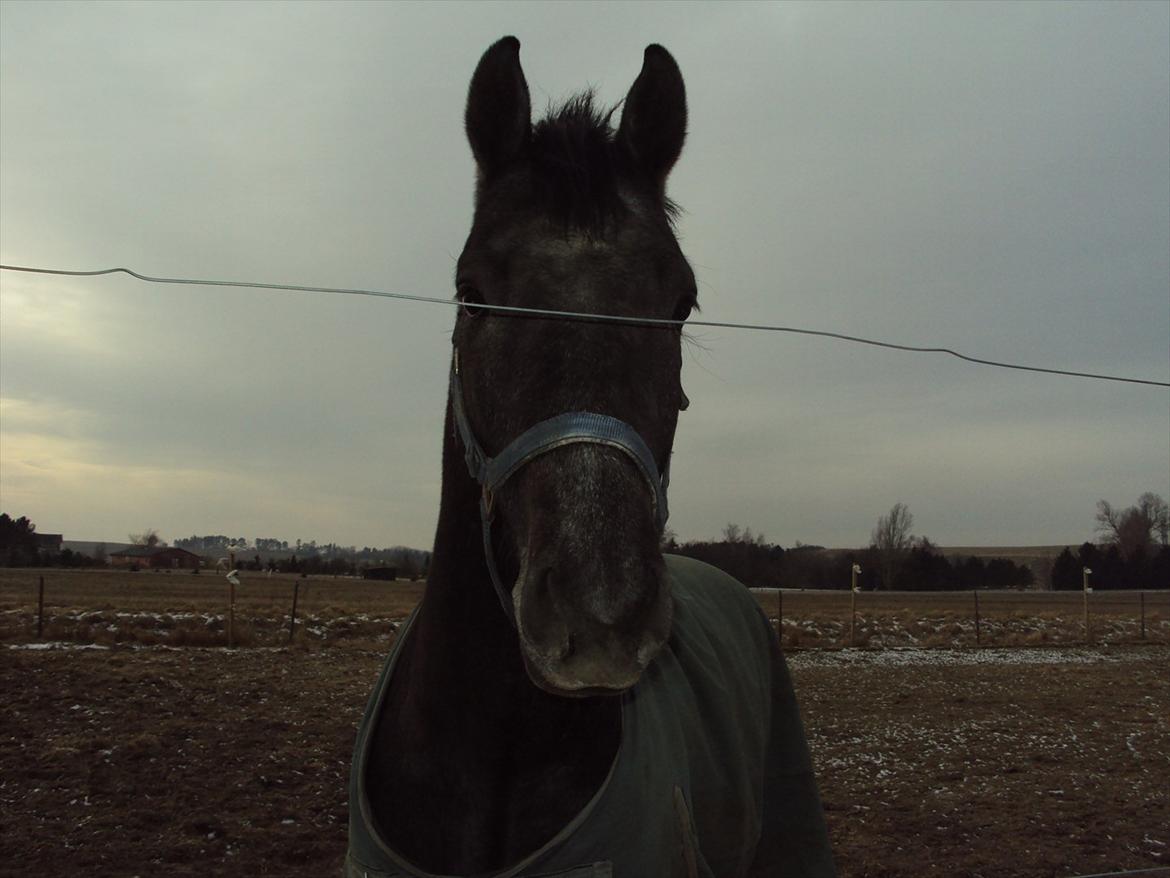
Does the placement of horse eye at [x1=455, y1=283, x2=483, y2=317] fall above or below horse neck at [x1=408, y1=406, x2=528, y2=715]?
above

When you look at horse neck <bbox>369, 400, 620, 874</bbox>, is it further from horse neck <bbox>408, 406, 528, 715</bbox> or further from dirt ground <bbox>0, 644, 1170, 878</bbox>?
dirt ground <bbox>0, 644, 1170, 878</bbox>

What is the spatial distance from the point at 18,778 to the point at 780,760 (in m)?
6.70

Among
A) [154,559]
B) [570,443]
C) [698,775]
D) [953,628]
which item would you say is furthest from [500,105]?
[154,559]

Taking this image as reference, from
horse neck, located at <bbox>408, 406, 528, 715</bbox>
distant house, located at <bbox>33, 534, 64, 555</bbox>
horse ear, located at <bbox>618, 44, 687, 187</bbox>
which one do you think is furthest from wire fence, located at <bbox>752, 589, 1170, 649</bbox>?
distant house, located at <bbox>33, 534, 64, 555</bbox>

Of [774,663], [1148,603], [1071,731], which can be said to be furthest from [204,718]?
[1148,603]

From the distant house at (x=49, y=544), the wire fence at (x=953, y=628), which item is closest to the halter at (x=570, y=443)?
the wire fence at (x=953, y=628)

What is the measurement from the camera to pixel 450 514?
7.31ft

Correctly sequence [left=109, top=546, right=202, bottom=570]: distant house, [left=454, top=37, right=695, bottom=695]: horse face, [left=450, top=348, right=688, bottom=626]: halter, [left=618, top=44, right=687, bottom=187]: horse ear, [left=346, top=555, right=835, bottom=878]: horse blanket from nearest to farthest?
[left=454, top=37, right=695, bottom=695]: horse face < [left=450, top=348, right=688, bottom=626]: halter < [left=346, top=555, right=835, bottom=878]: horse blanket < [left=618, top=44, right=687, bottom=187]: horse ear < [left=109, top=546, right=202, bottom=570]: distant house

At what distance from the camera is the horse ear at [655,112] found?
94.8 inches

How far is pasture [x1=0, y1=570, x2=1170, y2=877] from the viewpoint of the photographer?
5754 mm

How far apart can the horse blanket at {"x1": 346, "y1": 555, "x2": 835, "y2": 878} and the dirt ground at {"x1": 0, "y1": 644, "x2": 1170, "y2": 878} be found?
9.74ft

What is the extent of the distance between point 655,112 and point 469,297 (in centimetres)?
91

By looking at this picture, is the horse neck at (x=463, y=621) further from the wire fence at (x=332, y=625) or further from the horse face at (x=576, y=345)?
the wire fence at (x=332, y=625)

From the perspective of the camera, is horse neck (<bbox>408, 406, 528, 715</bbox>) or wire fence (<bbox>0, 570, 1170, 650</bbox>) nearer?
horse neck (<bbox>408, 406, 528, 715</bbox>)
